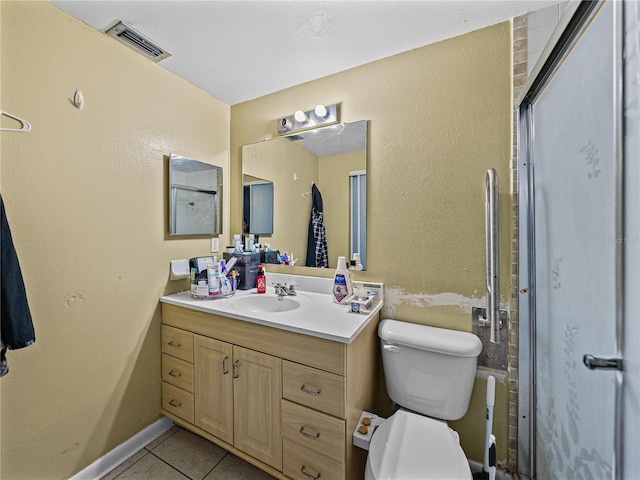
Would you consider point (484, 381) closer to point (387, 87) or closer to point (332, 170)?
point (332, 170)

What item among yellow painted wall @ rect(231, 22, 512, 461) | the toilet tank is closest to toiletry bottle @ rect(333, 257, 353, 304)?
yellow painted wall @ rect(231, 22, 512, 461)

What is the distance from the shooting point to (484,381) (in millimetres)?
1282

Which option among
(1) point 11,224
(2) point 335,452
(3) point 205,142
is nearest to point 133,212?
Answer: (1) point 11,224

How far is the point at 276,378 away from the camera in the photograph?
3.82 ft

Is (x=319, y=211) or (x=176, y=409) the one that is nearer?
(x=176, y=409)

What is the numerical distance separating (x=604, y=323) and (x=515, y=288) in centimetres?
56

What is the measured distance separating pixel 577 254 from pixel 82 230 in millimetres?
1950

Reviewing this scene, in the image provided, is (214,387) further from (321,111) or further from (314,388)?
(321,111)

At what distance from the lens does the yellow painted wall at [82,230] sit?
1.06 m

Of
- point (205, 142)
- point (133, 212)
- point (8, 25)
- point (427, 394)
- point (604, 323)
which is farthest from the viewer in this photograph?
point (205, 142)

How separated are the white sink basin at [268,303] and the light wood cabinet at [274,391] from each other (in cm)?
26

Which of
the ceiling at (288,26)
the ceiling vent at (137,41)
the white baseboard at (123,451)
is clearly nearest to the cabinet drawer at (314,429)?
the white baseboard at (123,451)

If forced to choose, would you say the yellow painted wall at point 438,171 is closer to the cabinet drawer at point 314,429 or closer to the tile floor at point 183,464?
the cabinet drawer at point 314,429

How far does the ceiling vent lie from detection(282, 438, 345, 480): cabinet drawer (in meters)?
2.01
